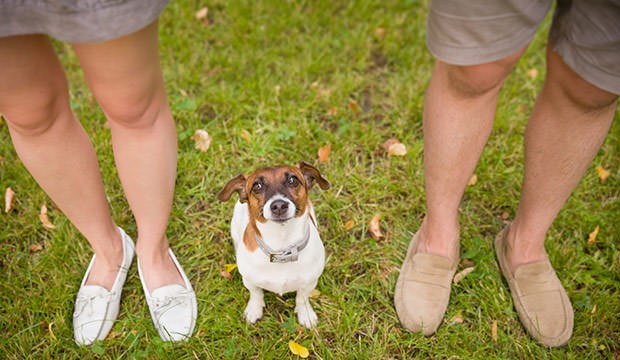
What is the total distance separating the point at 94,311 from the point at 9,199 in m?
1.04

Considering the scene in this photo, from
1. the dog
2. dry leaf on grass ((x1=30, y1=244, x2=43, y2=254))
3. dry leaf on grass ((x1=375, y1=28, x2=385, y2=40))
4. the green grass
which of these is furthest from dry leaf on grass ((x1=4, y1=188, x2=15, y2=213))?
dry leaf on grass ((x1=375, y1=28, x2=385, y2=40))

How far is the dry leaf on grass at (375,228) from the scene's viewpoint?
10.0 feet

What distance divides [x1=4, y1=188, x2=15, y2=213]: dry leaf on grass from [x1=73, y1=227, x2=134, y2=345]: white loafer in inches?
31.7

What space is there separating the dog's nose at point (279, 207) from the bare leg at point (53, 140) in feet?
2.80

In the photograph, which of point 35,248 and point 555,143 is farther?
point 35,248

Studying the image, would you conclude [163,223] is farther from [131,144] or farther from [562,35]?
[562,35]

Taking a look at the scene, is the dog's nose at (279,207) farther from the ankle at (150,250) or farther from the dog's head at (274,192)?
the ankle at (150,250)

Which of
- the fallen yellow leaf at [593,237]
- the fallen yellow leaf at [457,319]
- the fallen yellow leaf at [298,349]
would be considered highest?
the fallen yellow leaf at [298,349]

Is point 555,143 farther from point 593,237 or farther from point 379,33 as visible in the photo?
point 379,33

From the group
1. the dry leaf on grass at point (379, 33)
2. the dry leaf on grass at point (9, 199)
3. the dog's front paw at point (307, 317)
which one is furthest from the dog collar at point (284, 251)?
the dry leaf on grass at point (379, 33)

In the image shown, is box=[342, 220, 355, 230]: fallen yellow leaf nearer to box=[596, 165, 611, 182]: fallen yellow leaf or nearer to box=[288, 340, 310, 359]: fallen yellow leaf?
box=[288, 340, 310, 359]: fallen yellow leaf

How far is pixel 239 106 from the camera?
12.0 ft

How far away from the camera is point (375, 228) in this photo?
3.06 metres

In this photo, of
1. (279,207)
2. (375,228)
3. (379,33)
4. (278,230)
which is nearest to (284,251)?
(278,230)
